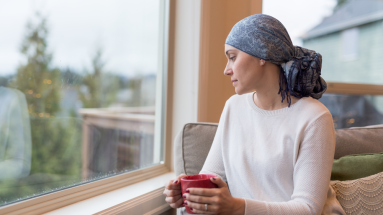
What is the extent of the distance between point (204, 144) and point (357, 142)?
0.74 meters

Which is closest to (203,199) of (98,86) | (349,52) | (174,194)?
(174,194)

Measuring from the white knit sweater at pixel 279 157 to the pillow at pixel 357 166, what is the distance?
0.16 metres

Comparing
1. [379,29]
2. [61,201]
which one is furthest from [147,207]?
[379,29]

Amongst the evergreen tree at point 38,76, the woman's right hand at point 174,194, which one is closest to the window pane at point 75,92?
the evergreen tree at point 38,76

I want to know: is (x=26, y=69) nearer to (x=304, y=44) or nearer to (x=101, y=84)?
(x=101, y=84)

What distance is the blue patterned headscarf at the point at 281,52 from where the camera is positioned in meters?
1.01

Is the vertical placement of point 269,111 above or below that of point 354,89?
below

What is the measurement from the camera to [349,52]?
8.08ft

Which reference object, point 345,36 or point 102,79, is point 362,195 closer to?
point 102,79

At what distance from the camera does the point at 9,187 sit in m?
0.98

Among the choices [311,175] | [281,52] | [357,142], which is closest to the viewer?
[311,175]

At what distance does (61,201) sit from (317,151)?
1006 millimetres

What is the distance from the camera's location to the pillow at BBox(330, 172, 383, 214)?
104 centimetres

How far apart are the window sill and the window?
5.59 feet
